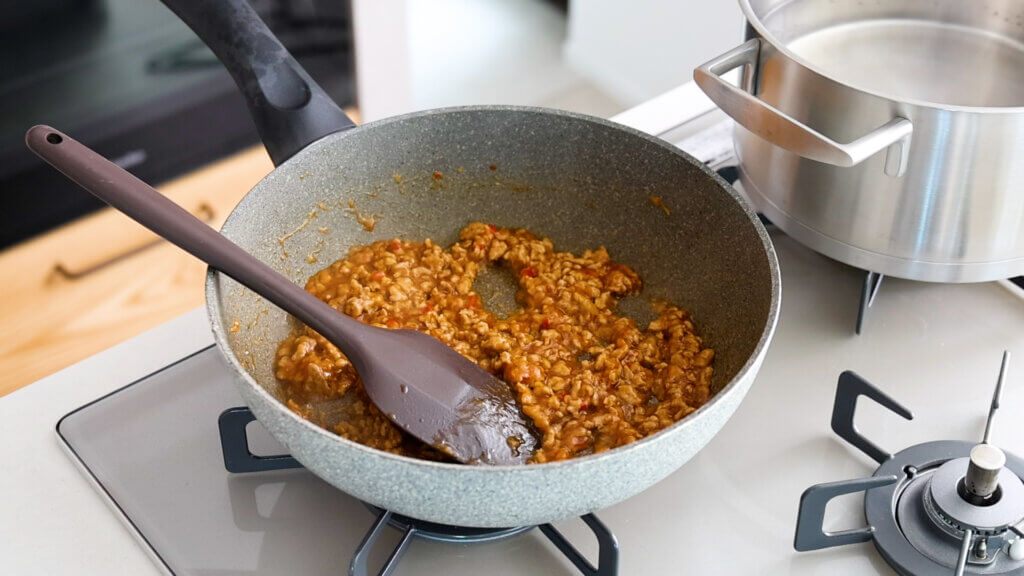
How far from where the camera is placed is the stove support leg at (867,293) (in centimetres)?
92

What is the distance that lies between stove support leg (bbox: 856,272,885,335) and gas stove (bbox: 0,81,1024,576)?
16mm

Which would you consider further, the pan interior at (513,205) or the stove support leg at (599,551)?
the pan interior at (513,205)

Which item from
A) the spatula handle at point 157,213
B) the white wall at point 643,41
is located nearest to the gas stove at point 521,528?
the spatula handle at point 157,213

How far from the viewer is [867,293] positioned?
0.92 meters

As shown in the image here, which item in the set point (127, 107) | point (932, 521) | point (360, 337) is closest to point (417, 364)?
point (360, 337)

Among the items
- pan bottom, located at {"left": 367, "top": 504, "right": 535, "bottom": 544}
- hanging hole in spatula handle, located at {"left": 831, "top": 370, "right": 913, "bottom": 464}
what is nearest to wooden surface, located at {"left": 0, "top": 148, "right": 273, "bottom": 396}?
pan bottom, located at {"left": 367, "top": 504, "right": 535, "bottom": 544}

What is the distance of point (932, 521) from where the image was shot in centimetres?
76

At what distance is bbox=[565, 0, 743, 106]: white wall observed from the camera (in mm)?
2471

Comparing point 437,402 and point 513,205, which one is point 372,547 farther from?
point 513,205

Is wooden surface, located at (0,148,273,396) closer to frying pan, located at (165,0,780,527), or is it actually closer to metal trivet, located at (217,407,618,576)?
frying pan, located at (165,0,780,527)

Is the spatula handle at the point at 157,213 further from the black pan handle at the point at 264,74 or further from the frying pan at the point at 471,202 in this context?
the black pan handle at the point at 264,74

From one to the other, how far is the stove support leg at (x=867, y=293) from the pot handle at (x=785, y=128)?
0.14m

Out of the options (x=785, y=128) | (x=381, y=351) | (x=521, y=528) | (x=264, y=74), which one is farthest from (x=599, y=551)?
(x=264, y=74)

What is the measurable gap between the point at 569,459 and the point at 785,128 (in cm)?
30
